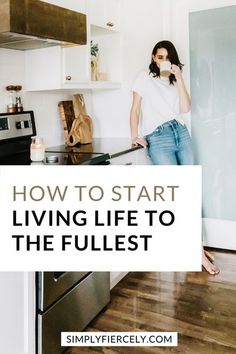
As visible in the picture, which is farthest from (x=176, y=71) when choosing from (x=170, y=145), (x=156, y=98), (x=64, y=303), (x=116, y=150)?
(x=64, y=303)

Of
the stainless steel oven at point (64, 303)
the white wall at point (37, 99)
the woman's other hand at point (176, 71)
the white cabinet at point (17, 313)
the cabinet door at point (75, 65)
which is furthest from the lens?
the woman's other hand at point (176, 71)

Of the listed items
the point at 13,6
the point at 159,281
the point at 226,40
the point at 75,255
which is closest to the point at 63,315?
the point at 75,255

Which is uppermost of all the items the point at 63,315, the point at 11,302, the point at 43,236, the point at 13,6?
the point at 13,6

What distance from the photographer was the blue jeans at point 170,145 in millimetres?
2725

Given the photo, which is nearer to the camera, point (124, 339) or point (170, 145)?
point (124, 339)

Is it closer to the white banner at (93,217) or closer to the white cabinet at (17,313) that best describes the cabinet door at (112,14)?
the white banner at (93,217)

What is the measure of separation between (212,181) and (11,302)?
2001 mm

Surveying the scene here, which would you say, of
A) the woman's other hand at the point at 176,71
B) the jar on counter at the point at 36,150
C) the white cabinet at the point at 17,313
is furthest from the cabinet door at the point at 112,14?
the white cabinet at the point at 17,313

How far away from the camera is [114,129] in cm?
314

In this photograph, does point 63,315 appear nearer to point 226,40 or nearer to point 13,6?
point 13,6

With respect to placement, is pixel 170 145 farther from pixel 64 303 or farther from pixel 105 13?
pixel 64 303

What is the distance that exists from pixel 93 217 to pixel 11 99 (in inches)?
37.5

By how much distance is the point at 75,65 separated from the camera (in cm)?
243

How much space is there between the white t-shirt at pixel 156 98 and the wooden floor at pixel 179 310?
1050 mm
